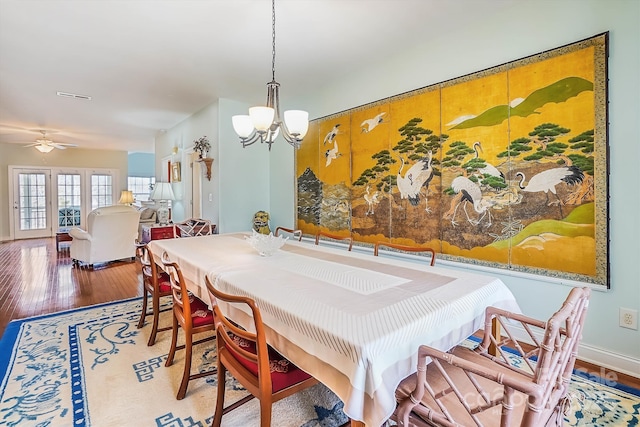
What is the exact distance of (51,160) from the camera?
28.7ft

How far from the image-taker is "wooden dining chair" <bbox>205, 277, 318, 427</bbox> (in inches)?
46.6

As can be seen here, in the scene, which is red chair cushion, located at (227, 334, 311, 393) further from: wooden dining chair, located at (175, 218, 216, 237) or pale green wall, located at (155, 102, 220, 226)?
pale green wall, located at (155, 102, 220, 226)

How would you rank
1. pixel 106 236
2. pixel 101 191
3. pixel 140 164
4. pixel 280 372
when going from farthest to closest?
pixel 140 164, pixel 101 191, pixel 106 236, pixel 280 372

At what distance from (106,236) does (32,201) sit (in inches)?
223

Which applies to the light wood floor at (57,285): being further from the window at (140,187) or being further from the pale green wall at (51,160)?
the window at (140,187)

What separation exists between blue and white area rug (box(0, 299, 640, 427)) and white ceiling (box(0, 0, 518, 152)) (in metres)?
2.63

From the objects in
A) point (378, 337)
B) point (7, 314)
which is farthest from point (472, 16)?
point (7, 314)

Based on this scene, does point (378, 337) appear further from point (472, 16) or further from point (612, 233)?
point (472, 16)

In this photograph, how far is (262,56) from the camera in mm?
3219

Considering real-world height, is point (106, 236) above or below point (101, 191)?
below

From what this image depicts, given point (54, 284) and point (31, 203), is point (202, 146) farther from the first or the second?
point (31, 203)

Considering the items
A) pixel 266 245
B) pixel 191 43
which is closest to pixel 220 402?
pixel 266 245

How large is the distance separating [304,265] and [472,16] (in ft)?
8.00

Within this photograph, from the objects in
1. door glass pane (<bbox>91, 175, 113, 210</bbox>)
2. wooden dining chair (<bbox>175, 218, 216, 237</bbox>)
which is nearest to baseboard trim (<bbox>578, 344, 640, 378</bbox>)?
wooden dining chair (<bbox>175, 218, 216, 237</bbox>)
